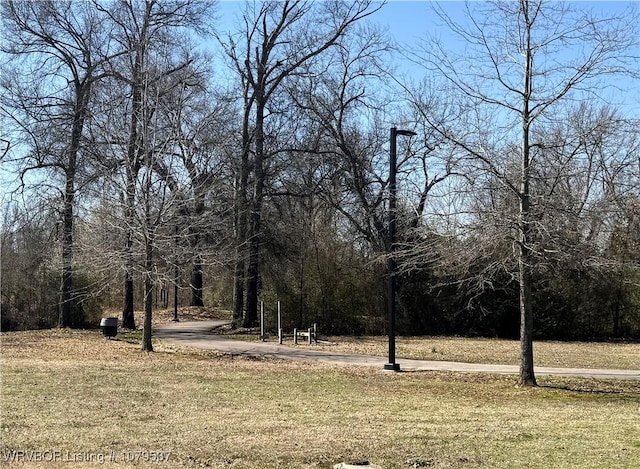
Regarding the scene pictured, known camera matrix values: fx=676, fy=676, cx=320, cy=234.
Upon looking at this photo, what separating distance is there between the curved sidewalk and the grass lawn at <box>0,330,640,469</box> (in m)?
1.08

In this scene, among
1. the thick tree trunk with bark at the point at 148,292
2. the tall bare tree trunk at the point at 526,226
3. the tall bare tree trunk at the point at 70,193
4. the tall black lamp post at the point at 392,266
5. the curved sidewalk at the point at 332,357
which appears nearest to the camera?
the tall bare tree trunk at the point at 526,226

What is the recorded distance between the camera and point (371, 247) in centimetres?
2894

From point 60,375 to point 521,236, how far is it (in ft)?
28.8

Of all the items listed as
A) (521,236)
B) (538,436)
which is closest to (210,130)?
(521,236)

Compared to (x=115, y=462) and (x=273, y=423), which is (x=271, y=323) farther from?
(x=115, y=462)

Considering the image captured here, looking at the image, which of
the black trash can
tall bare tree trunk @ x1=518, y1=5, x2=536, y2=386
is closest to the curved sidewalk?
the black trash can

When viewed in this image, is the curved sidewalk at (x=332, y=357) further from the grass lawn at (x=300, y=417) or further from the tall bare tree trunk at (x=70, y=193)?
the tall bare tree trunk at (x=70, y=193)

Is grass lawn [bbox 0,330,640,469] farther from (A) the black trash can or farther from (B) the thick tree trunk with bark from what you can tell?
(A) the black trash can

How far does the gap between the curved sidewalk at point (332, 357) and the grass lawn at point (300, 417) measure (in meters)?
1.08

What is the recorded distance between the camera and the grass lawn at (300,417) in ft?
21.7

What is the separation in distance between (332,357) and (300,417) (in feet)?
29.8

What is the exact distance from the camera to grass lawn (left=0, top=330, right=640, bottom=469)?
662cm

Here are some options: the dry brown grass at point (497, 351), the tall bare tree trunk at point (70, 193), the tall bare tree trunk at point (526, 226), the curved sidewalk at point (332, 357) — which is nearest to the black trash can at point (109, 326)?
the curved sidewalk at point (332, 357)

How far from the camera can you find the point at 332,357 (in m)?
17.9
